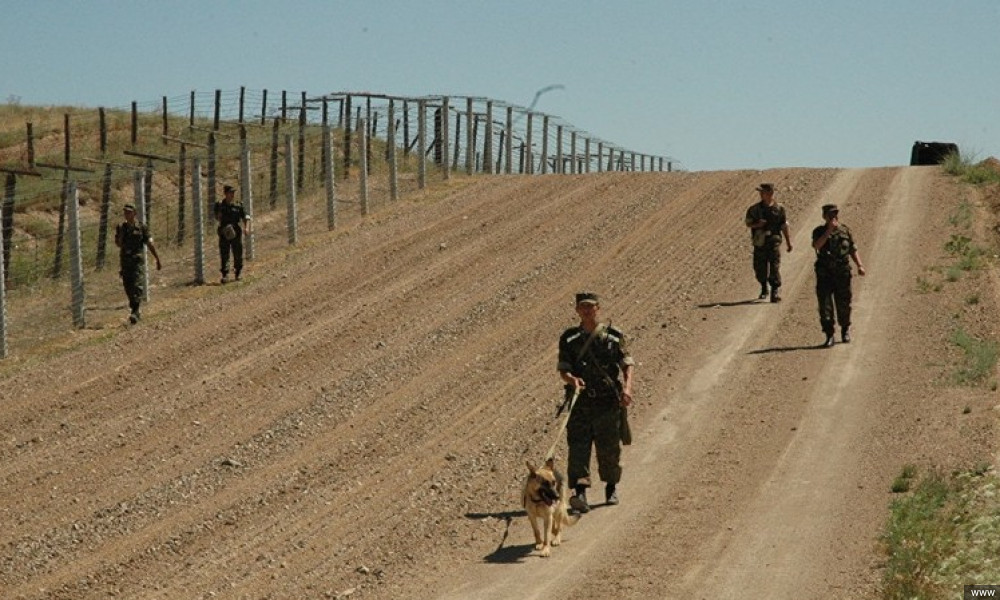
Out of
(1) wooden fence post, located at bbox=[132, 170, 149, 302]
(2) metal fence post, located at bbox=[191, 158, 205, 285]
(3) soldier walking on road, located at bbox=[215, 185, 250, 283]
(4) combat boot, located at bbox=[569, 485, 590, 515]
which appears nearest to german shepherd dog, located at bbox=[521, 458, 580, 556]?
(4) combat boot, located at bbox=[569, 485, 590, 515]

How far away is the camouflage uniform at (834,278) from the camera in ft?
59.5

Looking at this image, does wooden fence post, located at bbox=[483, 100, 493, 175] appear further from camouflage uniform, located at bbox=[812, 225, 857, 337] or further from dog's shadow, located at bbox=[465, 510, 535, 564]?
dog's shadow, located at bbox=[465, 510, 535, 564]

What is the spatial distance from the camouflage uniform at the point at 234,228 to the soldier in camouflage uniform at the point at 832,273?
31.7ft

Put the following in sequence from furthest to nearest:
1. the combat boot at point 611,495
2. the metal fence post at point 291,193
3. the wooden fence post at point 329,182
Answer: the wooden fence post at point 329,182, the metal fence post at point 291,193, the combat boot at point 611,495

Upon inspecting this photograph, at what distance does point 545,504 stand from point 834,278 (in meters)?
7.96

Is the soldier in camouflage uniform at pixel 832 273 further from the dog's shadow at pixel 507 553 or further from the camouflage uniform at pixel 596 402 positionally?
the dog's shadow at pixel 507 553

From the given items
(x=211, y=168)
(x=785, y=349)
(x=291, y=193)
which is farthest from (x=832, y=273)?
(x=211, y=168)

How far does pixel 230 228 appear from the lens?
24.1 metres

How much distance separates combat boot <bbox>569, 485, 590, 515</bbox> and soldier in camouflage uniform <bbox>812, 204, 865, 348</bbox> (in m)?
6.41

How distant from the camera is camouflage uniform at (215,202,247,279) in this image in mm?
24078

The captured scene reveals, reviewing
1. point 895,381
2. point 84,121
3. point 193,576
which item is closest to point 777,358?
point 895,381

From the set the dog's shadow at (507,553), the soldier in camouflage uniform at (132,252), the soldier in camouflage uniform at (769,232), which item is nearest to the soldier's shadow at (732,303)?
the soldier in camouflage uniform at (769,232)

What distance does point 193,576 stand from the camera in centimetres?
1181

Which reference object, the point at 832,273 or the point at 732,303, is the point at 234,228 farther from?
the point at 832,273
